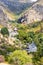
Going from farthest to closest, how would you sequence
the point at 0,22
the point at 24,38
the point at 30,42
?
the point at 0,22 → the point at 24,38 → the point at 30,42

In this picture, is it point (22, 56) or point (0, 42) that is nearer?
point (22, 56)

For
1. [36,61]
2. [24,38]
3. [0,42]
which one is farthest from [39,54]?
[24,38]

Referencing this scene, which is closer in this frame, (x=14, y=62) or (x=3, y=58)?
(x=14, y=62)

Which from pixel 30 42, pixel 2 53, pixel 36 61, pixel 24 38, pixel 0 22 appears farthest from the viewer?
pixel 0 22

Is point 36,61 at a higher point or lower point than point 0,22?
lower

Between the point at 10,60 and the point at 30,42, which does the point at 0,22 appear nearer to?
the point at 30,42

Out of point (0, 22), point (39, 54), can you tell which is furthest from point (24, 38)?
point (0, 22)

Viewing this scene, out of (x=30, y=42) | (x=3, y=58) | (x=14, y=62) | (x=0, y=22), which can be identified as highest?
(x=0, y=22)

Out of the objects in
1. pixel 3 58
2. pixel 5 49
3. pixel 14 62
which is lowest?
pixel 14 62

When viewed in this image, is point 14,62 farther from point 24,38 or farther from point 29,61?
point 24,38
